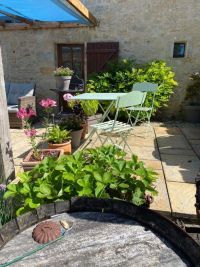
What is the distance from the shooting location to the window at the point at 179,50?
5.88 m

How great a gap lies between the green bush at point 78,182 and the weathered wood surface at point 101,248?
0.32 m

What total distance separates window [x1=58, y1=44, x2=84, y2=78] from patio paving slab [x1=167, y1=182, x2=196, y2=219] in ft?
14.8

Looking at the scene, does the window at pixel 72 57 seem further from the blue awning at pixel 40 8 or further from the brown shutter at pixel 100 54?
the blue awning at pixel 40 8

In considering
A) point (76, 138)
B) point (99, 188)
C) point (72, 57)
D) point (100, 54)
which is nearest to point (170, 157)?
point (76, 138)

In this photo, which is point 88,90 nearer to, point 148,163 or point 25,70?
point 25,70

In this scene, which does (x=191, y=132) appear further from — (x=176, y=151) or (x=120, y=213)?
(x=120, y=213)

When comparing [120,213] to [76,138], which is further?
[76,138]

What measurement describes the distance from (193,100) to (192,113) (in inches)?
18.4

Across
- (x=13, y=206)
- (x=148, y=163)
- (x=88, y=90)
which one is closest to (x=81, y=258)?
(x=13, y=206)

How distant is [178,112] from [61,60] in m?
3.29

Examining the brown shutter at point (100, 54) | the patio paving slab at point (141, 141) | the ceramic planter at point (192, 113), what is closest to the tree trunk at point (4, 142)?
the patio paving slab at point (141, 141)

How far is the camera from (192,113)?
582 centimetres

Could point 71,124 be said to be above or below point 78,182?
below

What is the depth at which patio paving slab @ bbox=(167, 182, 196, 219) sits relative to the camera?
2.33m
